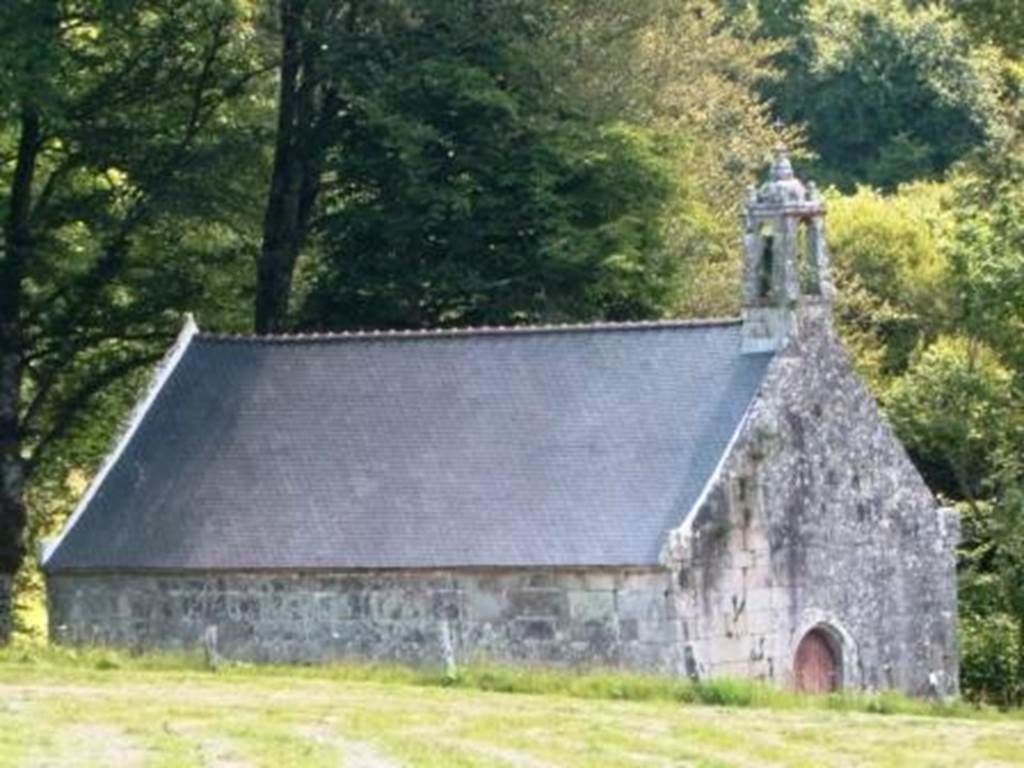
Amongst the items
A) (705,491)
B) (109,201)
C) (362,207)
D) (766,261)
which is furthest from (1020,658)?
(109,201)

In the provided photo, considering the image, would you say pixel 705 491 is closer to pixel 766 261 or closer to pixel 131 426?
pixel 766 261

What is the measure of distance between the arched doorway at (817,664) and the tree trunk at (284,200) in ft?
47.0

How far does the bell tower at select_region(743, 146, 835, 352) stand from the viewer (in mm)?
45094

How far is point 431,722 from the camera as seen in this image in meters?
32.7

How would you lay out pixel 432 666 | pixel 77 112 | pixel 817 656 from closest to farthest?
pixel 432 666, pixel 817 656, pixel 77 112

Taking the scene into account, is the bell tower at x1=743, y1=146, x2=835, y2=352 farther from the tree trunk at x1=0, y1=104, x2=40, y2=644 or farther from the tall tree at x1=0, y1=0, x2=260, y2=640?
the tree trunk at x1=0, y1=104, x2=40, y2=644

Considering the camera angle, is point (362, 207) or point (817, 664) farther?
point (362, 207)

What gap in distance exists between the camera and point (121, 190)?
5469cm

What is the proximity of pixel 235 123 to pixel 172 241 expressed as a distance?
7.84 ft

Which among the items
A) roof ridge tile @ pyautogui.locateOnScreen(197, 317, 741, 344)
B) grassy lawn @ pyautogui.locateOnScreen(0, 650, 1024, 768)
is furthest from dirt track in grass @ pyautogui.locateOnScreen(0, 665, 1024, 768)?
roof ridge tile @ pyautogui.locateOnScreen(197, 317, 741, 344)

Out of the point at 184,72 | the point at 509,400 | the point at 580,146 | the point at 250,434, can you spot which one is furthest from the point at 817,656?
the point at 184,72

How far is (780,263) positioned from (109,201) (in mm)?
13558

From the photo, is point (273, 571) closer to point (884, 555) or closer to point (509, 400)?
point (509, 400)

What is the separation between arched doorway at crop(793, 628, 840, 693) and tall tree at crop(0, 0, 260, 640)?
43.5 feet
